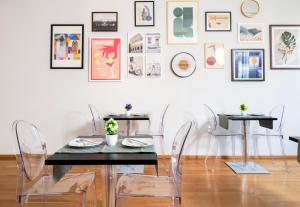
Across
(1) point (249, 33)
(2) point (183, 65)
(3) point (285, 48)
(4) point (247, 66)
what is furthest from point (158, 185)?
(3) point (285, 48)

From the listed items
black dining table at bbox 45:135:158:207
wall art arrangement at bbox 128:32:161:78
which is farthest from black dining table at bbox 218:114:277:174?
black dining table at bbox 45:135:158:207

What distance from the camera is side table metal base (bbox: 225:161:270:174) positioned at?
10.5 ft

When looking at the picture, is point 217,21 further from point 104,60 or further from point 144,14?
point 104,60

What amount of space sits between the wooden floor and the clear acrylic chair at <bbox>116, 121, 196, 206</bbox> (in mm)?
571

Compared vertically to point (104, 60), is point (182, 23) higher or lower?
higher

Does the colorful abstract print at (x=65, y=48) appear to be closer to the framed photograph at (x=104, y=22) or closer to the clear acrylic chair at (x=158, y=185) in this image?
the framed photograph at (x=104, y=22)

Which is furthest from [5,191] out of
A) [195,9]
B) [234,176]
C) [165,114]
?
[195,9]

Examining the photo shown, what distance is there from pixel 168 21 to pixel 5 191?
126 inches

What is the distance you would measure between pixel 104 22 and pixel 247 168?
3.08 metres

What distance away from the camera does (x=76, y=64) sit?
3.90 m

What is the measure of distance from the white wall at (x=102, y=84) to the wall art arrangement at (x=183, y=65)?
82 millimetres

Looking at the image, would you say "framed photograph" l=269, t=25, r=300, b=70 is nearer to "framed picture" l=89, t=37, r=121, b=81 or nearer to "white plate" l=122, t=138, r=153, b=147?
"framed picture" l=89, t=37, r=121, b=81

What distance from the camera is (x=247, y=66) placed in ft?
12.9

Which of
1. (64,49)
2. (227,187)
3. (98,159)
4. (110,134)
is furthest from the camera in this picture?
(64,49)
